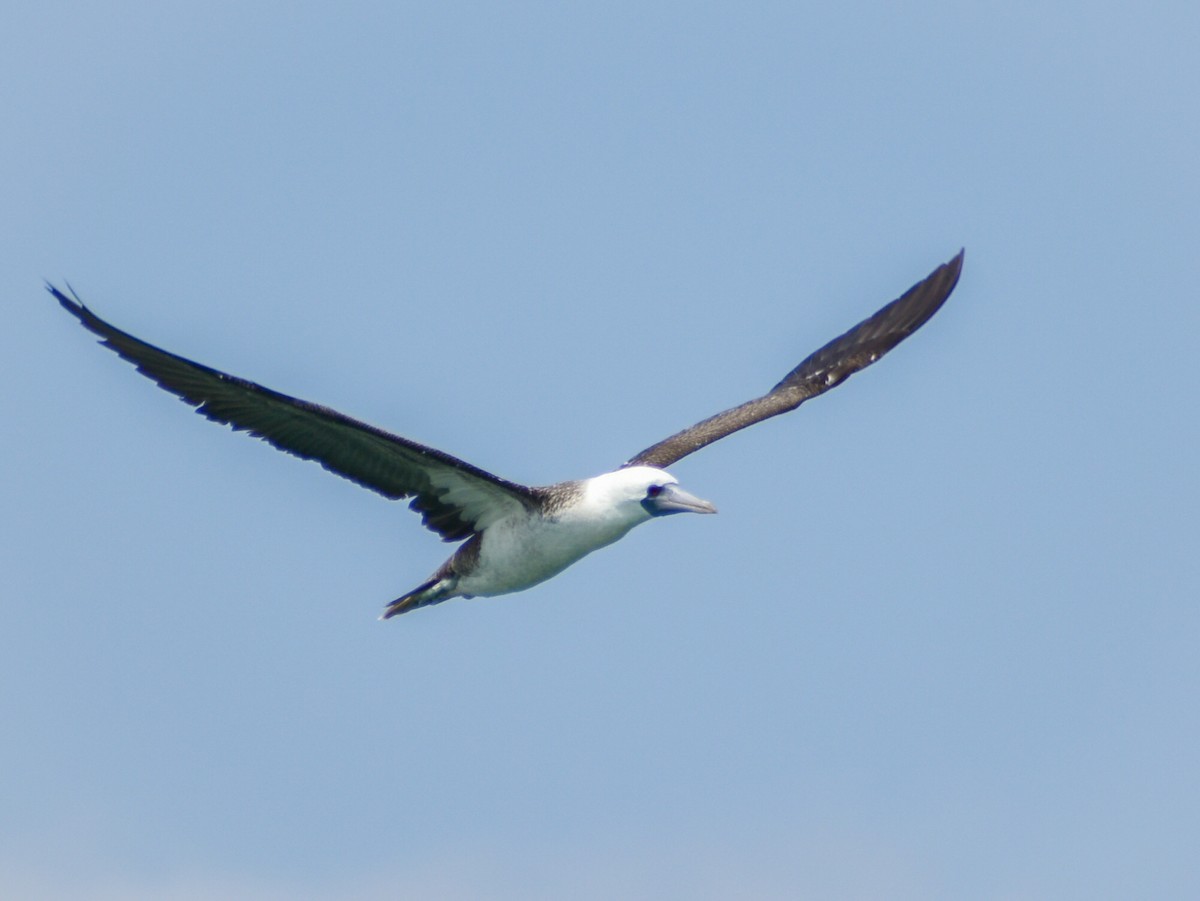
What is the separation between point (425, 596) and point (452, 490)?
5.22ft

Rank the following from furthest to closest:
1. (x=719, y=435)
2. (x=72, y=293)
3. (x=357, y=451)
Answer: (x=719, y=435) < (x=357, y=451) < (x=72, y=293)

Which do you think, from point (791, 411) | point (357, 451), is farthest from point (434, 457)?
point (791, 411)

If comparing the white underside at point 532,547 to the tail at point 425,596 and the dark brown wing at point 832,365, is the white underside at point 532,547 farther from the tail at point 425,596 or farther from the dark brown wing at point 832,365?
the dark brown wing at point 832,365

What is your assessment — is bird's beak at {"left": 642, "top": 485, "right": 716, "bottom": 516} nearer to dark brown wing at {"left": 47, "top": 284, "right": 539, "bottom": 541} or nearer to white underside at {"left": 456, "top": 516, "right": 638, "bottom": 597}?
white underside at {"left": 456, "top": 516, "right": 638, "bottom": 597}

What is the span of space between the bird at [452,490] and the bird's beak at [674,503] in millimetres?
11

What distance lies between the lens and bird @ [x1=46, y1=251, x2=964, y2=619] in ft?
62.8

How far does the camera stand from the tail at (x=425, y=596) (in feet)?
71.7


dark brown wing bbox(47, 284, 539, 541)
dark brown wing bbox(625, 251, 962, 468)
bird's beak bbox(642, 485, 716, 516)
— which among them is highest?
dark brown wing bbox(625, 251, 962, 468)

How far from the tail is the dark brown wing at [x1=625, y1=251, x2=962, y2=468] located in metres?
3.28

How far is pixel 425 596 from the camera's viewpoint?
2205 cm

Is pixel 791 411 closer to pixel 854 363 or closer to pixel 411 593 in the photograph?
pixel 854 363

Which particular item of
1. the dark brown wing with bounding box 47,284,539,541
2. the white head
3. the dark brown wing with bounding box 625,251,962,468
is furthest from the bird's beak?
the dark brown wing with bounding box 625,251,962,468

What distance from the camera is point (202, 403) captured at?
766 inches

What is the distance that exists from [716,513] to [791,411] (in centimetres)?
462
